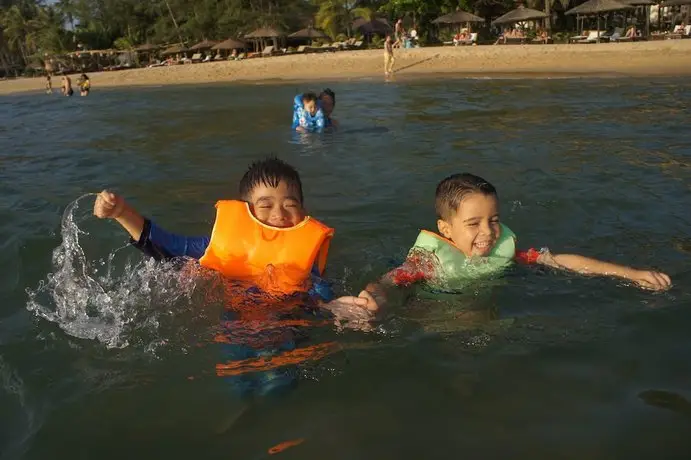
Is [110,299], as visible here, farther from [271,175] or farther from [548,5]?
[548,5]

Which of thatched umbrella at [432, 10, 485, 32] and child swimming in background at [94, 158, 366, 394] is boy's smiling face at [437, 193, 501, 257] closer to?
child swimming in background at [94, 158, 366, 394]

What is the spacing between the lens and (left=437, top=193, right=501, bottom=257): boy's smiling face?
12.4 ft

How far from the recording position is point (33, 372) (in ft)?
10.7

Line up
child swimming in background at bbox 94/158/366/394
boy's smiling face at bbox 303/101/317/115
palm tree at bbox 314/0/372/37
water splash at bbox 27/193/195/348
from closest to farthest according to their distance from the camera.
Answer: water splash at bbox 27/193/195/348 → child swimming in background at bbox 94/158/366/394 → boy's smiling face at bbox 303/101/317/115 → palm tree at bbox 314/0/372/37

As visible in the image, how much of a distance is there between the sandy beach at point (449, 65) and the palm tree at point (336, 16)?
8722mm

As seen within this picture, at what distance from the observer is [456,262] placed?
4.03 meters

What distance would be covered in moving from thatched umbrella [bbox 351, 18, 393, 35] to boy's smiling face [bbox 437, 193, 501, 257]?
38396 millimetres

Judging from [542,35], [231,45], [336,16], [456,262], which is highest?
[336,16]

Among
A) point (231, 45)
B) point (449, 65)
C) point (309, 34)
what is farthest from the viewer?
point (231, 45)

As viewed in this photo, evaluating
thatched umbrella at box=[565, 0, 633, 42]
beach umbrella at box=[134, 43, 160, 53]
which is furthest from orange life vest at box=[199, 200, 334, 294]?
beach umbrella at box=[134, 43, 160, 53]

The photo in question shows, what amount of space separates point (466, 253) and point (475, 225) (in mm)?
236

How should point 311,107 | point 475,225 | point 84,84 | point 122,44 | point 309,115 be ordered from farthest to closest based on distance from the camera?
point 122,44, point 84,84, point 309,115, point 311,107, point 475,225

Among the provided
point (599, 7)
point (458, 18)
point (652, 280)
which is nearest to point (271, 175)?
point (652, 280)

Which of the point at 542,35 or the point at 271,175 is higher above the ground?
the point at 542,35
